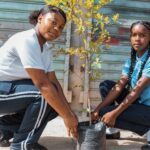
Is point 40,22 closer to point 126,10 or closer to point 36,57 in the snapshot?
point 36,57

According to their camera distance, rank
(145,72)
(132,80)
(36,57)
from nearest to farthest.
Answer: (36,57) → (145,72) → (132,80)

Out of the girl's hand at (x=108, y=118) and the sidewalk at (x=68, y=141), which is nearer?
the girl's hand at (x=108, y=118)

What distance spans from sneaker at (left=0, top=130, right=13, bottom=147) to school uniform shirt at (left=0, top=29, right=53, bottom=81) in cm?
60

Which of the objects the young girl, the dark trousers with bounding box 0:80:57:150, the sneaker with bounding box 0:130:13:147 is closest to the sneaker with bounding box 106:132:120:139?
the young girl

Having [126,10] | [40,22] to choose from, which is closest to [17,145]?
[40,22]

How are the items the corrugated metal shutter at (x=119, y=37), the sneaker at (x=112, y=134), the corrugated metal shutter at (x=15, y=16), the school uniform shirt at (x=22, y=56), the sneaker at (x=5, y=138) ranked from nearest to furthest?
the school uniform shirt at (x=22, y=56) → the sneaker at (x=5, y=138) → the sneaker at (x=112, y=134) → the corrugated metal shutter at (x=15, y=16) → the corrugated metal shutter at (x=119, y=37)

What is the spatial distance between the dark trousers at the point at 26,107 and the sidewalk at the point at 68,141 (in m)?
0.47

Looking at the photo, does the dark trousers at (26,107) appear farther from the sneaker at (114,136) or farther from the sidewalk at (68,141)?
the sneaker at (114,136)

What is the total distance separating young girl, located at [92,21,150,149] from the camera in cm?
319

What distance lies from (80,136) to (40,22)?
1030 millimetres

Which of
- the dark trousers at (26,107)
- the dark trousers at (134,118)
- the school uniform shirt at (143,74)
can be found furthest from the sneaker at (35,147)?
the school uniform shirt at (143,74)

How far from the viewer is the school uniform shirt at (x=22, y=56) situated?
111 inches

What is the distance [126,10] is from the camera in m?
5.21

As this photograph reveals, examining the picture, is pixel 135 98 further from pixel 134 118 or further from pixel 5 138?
pixel 5 138
